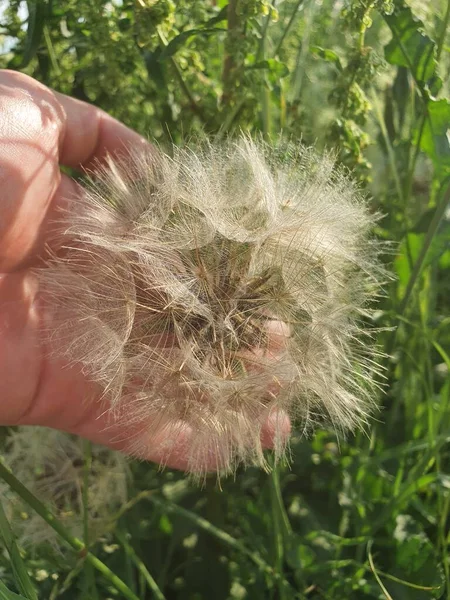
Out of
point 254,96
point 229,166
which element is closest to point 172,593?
point 229,166

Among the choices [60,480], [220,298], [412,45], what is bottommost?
[60,480]

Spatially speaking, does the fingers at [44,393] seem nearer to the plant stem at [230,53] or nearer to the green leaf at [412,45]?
the plant stem at [230,53]

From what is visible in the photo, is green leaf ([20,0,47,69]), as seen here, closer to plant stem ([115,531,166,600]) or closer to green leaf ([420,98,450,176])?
green leaf ([420,98,450,176])

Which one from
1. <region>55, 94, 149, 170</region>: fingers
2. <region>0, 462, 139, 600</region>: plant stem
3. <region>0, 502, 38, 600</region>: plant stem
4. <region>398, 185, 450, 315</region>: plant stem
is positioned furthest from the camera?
<region>55, 94, 149, 170</region>: fingers

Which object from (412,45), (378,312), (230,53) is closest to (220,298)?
(378,312)

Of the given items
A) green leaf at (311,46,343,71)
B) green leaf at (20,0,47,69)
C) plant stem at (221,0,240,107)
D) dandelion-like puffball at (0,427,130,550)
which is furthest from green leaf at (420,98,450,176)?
dandelion-like puffball at (0,427,130,550)

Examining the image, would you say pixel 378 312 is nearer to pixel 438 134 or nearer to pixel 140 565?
pixel 438 134

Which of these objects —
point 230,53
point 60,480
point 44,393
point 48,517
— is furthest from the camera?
point 60,480
